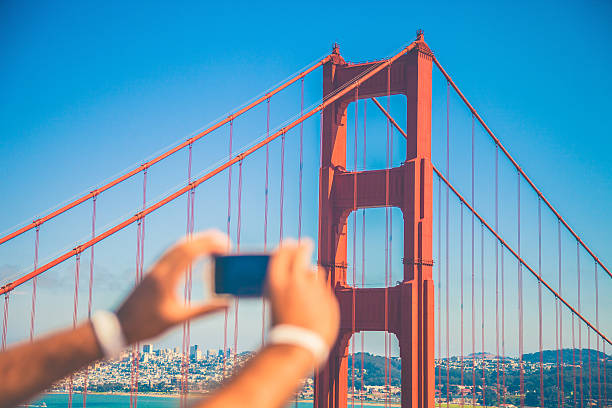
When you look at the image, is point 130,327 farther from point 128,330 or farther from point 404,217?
point 404,217

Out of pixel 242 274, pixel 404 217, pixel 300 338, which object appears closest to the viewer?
pixel 300 338

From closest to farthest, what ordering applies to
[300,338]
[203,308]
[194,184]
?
[300,338], [203,308], [194,184]

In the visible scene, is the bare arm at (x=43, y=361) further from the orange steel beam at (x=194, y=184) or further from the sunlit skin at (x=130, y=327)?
the orange steel beam at (x=194, y=184)

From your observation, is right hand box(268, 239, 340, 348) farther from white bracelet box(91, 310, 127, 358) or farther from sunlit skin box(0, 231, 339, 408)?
white bracelet box(91, 310, 127, 358)

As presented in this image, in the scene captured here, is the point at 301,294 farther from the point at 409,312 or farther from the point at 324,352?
the point at 409,312

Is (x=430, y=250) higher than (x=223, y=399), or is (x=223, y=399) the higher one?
(x=430, y=250)

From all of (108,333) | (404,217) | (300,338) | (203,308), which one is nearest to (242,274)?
(203,308)

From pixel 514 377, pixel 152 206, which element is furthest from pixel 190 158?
pixel 514 377
